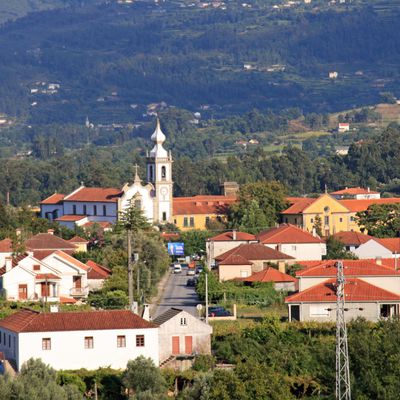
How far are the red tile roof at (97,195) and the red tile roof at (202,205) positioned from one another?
13.1 ft

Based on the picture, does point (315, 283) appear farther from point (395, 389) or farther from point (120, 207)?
point (120, 207)

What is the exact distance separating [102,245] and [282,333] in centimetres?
2861

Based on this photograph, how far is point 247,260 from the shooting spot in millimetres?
65000

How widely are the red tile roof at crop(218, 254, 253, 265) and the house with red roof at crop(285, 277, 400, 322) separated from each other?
11.9 m

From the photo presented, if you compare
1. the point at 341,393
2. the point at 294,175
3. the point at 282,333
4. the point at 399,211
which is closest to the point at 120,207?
the point at 399,211

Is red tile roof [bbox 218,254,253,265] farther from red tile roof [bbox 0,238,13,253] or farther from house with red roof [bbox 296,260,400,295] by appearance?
house with red roof [bbox 296,260,400,295]

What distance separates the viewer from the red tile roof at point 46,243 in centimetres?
6631

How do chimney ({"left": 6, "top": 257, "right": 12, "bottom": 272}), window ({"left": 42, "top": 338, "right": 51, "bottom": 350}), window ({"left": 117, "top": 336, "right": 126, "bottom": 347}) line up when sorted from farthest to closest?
chimney ({"left": 6, "top": 257, "right": 12, "bottom": 272}), window ({"left": 117, "top": 336, "right": 126, "bottom": 347}), window ({"left": 42, "top": 338, "right": 51, "bottom": 350})

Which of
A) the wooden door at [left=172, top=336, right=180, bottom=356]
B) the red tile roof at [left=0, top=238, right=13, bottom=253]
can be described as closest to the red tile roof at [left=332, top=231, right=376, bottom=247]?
the red tile roof at [left=0, top=238, right=13, bottom=253]

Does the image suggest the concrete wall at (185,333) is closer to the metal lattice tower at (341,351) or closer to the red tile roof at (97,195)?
the metal lattice tower at (341,351)

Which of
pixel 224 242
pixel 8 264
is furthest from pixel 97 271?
pixel 224 242

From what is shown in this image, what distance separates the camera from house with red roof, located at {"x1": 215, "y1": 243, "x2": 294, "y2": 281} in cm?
6344

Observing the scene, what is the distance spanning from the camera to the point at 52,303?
53.8 meters

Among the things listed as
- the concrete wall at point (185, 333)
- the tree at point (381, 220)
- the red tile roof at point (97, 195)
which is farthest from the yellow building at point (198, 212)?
the concrete wall at point (185, 333)
